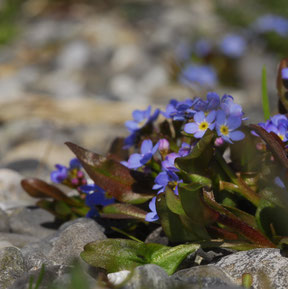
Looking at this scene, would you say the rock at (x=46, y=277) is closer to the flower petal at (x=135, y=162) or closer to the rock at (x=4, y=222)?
the flower petal at (x=135, y=162)

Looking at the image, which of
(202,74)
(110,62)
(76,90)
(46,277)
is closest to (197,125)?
(46,277)

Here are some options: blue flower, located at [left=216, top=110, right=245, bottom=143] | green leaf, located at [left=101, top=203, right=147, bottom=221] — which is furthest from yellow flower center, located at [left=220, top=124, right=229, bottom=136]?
green leaf, located at [left=101, top=203, right=147, bottom=221]

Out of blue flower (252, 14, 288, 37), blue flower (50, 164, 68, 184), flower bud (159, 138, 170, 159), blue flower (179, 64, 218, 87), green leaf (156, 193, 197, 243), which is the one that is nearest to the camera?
green leaf (156, 193, 197, 243)

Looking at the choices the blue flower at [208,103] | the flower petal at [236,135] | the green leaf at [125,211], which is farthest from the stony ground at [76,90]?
the blue flower at [208,103]

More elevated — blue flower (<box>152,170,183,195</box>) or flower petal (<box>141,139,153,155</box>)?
flower petal (<box>141,139,153,155</box>)

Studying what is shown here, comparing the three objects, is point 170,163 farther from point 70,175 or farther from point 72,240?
point 70,175

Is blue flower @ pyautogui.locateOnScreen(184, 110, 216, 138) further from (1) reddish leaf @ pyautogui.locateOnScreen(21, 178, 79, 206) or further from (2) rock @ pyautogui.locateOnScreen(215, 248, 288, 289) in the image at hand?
(1) reddish leaf @ pyautogui.locateOnScreen(21, 178, 79, 206)
